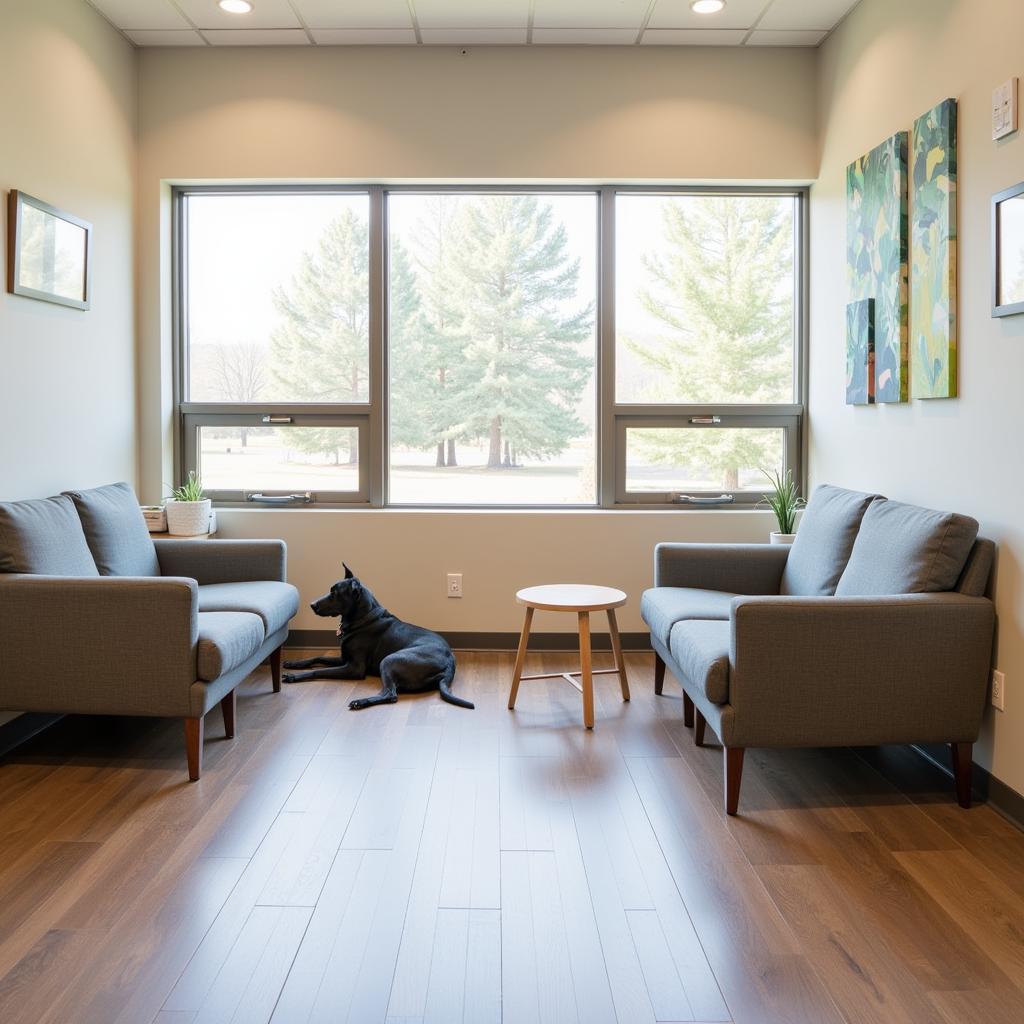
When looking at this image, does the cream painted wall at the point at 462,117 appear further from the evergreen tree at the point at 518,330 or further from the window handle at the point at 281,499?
the window handle at the point at 281,499

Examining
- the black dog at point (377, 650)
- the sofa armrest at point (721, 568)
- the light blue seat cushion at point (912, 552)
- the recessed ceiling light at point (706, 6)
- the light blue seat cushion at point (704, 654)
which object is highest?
the recessed ceiling light at point (706, 6)

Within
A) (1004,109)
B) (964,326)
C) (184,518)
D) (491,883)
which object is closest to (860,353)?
(964,326)

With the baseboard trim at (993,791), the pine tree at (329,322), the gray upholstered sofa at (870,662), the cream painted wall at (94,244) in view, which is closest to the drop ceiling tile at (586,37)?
the pine tree at (329,322)

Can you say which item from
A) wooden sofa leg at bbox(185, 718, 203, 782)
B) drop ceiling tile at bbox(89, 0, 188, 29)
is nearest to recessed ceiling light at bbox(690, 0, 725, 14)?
drop ceiling tile at bbox(89, 0, 188, 29)

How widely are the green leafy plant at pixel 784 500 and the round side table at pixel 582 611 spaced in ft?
3.58

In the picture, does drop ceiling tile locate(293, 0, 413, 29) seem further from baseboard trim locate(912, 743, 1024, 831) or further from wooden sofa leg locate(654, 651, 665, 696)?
baseboard trim locate(912, 743, 1024, 831)

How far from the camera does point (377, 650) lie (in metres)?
4.16

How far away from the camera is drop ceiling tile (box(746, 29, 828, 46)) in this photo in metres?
4.34

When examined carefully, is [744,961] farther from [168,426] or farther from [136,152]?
[136,152]

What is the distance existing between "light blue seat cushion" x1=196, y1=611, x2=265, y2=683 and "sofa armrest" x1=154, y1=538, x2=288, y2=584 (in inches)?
23.2

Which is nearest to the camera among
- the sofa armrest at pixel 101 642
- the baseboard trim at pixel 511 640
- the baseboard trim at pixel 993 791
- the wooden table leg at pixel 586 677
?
the baseboard trim at pixel 993 791

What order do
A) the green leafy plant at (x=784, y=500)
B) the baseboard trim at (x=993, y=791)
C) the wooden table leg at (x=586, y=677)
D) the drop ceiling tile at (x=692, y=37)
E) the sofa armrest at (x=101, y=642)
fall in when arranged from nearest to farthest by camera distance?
1. the baseboard trim at (x=993, y=791)
2. the sofa armrest at (x=101, y=642)
3. the wooden table leg at (x=586, y=677)
4. the drop ceiling tile at (x=692, y=37)
5. the green leafy plant at (x=784, y=500)

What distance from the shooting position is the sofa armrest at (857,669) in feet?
8.86

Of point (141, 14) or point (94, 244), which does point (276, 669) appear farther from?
point (141, 14)
